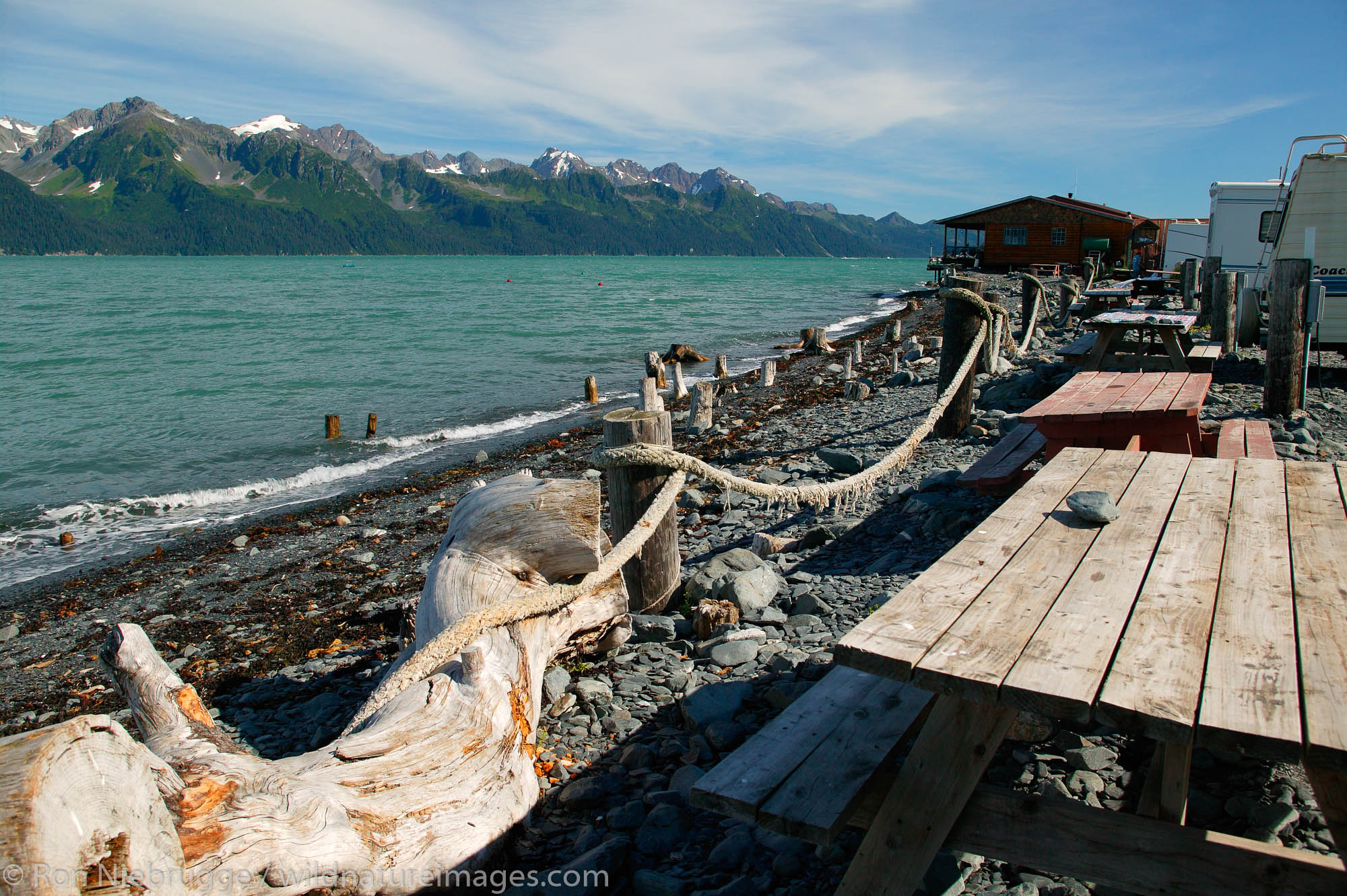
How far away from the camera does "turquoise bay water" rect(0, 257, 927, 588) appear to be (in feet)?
33.9

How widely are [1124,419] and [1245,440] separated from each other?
56.1 inches

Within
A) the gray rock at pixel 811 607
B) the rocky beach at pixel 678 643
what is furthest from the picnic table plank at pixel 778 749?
the gray rock at pixel 811 607

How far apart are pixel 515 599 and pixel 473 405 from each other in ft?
46.4

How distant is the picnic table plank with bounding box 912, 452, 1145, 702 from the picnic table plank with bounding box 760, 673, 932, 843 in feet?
1.42

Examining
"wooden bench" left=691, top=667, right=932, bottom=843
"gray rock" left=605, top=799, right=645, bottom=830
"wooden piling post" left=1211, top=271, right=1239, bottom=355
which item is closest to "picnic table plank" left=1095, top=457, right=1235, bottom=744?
"wooden bench" left=691, top=667, right=932, bottom=843

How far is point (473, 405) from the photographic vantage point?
54.2 ft

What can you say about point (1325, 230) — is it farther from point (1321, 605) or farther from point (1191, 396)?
point (1321, 605)

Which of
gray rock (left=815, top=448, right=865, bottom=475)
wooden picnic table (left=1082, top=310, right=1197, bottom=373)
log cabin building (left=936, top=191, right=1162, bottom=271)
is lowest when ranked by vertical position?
gray rock (left=815, top=448, right=865, bottom=475)

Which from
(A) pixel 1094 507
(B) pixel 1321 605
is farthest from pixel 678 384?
(B) pixel 1321 605

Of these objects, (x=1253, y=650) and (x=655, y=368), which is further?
(x=655, y=368)

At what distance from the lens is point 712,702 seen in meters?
3.35

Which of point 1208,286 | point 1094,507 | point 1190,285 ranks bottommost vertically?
point 1094,507

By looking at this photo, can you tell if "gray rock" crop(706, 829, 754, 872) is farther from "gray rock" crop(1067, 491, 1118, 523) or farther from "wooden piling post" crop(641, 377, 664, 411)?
"wooden piling post" crop(641, 377, 664, 411)

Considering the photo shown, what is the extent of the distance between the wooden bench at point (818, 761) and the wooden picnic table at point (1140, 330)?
745 centimetres
